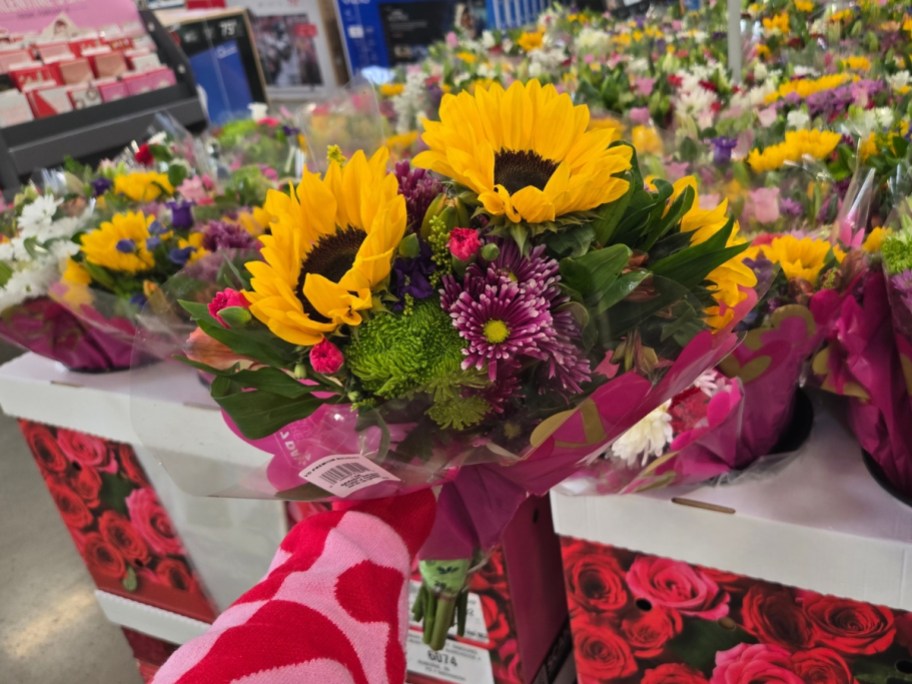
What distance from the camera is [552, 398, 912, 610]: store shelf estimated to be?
36.3 inches

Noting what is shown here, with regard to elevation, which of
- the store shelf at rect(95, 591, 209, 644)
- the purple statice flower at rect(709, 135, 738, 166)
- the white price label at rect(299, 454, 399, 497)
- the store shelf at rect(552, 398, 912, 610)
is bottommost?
the store shelf at rect(95, 591, 209, 644)

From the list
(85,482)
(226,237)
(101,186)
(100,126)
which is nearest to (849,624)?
(226,237)

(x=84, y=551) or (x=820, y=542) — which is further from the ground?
(x=820, y=542)

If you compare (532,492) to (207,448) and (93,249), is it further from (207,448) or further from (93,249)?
(93,249)

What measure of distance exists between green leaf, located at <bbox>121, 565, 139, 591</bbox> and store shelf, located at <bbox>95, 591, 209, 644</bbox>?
0.04 metres

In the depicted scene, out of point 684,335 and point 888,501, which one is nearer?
point 684,335

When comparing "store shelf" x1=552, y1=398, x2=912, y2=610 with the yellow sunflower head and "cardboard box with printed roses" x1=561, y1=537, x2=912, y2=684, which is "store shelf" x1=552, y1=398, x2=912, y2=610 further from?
the yellow sunflower head

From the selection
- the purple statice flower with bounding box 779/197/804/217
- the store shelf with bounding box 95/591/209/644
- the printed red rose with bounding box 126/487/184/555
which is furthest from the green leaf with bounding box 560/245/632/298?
the store shelf with bounding box 95/591/209/644

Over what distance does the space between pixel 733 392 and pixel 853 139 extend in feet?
2.10

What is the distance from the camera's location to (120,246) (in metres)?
1.32

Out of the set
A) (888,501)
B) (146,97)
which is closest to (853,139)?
(888,501)

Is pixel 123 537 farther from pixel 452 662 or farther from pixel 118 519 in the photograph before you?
pixel 452 662

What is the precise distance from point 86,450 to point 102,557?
13.0 inches

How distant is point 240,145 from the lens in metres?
1.99
